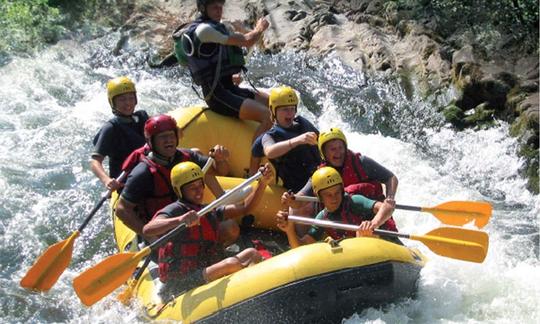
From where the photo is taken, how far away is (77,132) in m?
8.79

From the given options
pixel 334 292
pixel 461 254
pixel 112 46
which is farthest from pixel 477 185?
pixel 112 46

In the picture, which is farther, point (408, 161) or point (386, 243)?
point (408, 161)

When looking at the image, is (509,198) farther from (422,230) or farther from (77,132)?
(77,132)

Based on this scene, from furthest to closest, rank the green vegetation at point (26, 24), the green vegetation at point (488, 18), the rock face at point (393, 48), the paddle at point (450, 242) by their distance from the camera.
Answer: the green vegetation at point (26, 24)
the green vegetation at point (488, 18)
the rock face at point (393, 48)
the paddle at point (450, 242)

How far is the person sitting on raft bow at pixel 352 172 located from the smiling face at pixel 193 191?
0.70m

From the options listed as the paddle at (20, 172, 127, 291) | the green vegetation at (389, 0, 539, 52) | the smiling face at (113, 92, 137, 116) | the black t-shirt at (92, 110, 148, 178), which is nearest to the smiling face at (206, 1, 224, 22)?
the smiling face at (113, 92, 137, 116)

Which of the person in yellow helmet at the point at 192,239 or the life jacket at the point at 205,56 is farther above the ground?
the life jacket at the point at 205,56

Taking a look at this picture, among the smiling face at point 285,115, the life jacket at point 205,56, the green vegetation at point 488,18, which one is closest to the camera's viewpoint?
the smiling face at point 285,115

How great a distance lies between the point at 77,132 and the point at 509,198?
4.61m

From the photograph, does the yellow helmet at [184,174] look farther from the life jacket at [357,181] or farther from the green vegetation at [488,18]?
the green vegetation at [488,18]

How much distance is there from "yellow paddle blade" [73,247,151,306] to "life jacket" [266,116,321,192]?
1.39 meters

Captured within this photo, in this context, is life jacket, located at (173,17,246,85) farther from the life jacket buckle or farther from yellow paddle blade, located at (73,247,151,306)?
the life jacket buckle

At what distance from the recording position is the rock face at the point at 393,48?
9018 mm

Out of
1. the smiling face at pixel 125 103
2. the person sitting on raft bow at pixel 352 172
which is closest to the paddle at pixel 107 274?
the person sitting on raft bow at pixel 352 172
